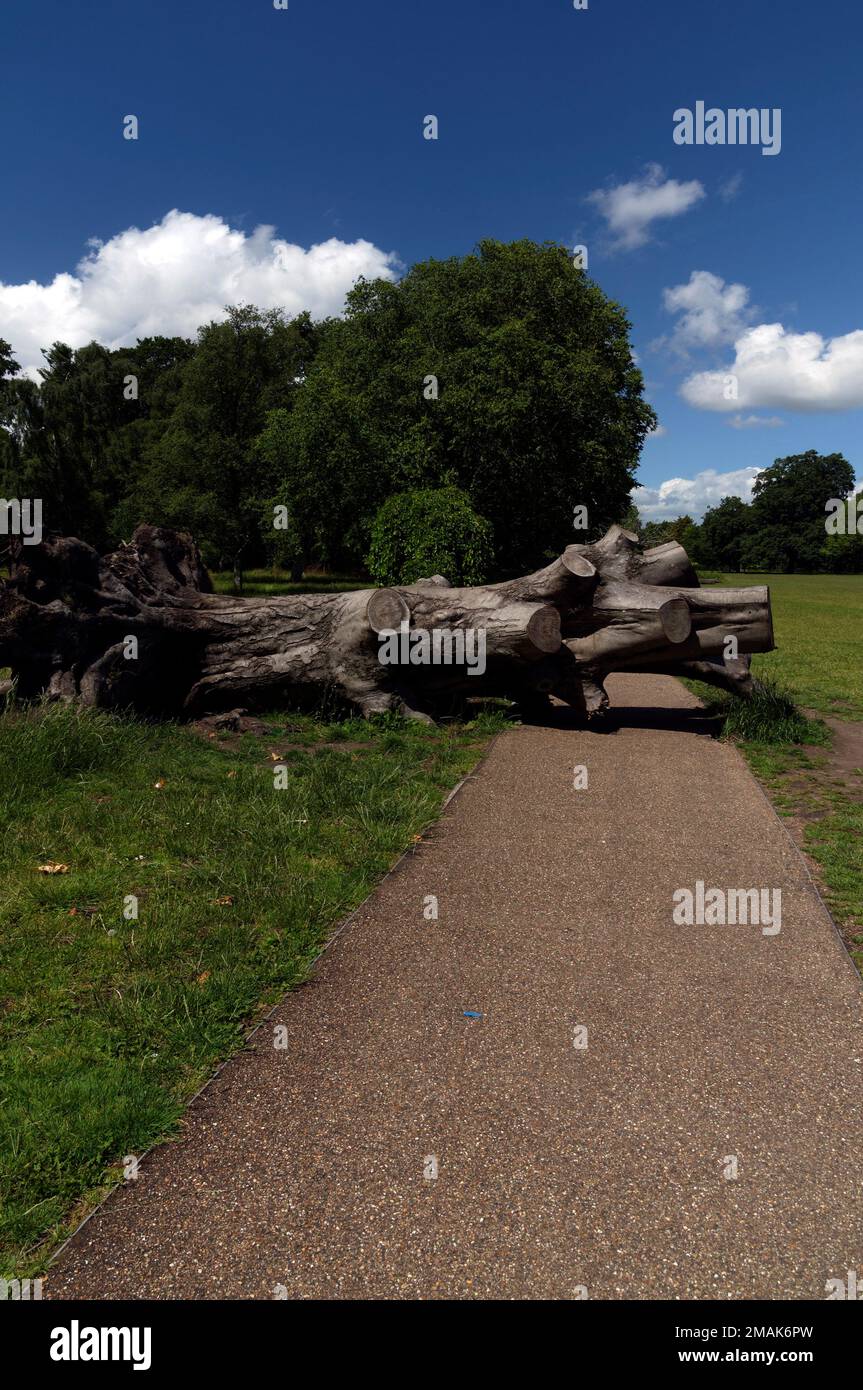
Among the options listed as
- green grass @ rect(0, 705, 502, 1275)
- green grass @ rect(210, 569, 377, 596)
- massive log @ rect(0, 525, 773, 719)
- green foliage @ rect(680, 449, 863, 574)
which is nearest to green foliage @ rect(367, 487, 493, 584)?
massive log @ rect(0, 525, 773, 719)

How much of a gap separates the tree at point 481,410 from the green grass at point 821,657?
766cm

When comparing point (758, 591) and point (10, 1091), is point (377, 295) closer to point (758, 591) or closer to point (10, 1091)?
point (758, 591)

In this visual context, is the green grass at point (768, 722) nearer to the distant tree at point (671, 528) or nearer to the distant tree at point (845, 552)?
the distant tree at point (671, 528)

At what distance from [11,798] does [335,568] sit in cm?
4230

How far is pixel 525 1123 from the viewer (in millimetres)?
3340

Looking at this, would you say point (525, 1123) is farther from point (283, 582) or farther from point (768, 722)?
point (283, 582)

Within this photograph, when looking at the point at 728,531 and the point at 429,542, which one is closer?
the point at 429,542

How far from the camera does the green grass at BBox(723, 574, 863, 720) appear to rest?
14.0 meters

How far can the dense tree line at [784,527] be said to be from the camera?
320 feet

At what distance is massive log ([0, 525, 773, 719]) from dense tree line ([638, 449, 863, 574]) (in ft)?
274

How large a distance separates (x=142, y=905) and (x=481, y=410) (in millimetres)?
22801

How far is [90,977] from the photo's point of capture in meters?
4.36

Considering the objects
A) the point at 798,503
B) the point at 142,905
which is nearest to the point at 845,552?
the point at 798,503

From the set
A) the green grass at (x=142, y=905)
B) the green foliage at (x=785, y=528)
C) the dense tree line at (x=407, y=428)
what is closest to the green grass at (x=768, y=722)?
the green grass at (x=142, y=905)
